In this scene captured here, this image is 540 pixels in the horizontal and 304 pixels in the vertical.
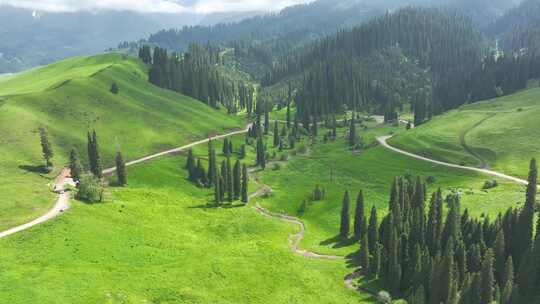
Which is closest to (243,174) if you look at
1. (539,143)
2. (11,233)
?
(11,233)

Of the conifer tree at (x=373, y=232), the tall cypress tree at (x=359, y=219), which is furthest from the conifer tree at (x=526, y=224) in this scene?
the tall cypress tree at (x=359, y=219)

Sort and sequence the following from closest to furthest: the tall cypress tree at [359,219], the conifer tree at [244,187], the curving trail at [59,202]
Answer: the curving trail at [59,202] < the tall cypress tree at [359,219] < the conifer tree at [244,187]

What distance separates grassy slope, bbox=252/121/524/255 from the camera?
11269 cm

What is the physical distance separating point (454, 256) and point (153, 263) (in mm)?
64462

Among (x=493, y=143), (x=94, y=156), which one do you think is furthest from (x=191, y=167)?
(x=493, y=143)

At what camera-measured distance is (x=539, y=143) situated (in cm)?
16562

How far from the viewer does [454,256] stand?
3322 inches

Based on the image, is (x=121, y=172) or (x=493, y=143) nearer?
(x=121, y=172)

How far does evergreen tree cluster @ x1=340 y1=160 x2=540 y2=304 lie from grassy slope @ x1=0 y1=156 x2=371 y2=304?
438 inches

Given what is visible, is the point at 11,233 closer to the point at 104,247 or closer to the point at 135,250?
the point at 104,247

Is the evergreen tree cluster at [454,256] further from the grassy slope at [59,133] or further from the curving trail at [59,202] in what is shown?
the grassy slope at [59,133]

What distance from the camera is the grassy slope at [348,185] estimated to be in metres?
113

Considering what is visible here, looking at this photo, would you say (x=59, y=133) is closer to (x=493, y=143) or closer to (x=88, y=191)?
(x=88, y=191)

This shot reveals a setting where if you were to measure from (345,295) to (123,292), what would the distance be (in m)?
43.0
